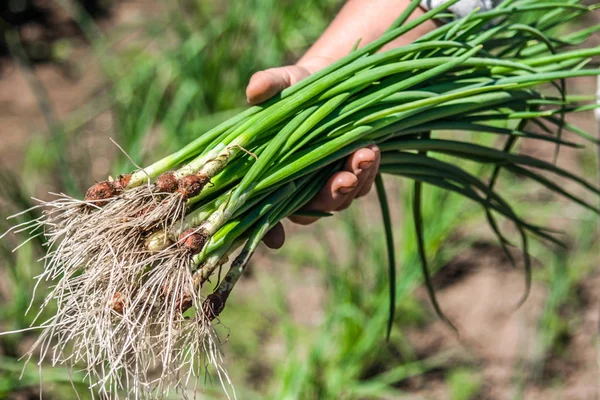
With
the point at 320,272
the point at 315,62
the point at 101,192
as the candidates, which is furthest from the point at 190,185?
the point at 320,272

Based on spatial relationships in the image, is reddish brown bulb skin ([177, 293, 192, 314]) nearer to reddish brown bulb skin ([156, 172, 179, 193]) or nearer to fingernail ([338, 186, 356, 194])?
reddish brown bulb skin ([156, 172, 179, 193])

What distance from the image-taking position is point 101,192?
101 centimetres

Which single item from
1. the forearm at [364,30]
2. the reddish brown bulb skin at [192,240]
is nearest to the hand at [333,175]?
the forearm at [364,30]

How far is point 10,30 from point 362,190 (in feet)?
8.34

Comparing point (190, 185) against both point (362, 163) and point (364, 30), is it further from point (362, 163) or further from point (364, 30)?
point (364, 30)

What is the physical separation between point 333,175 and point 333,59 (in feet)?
1.04

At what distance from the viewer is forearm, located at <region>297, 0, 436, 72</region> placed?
1382 mm

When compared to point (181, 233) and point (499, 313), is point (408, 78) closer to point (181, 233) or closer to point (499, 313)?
point (181, 233)

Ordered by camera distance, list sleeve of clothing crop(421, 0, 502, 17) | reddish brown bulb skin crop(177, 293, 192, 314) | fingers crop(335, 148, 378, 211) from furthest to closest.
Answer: sleeve of clothing crop(421, 0, 502, 17) → fingers crop(335, 148, 378, 211) → reddish brown bulb skin crop(177, 293, 192, 314)

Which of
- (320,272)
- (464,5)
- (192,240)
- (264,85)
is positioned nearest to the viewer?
(192,240)

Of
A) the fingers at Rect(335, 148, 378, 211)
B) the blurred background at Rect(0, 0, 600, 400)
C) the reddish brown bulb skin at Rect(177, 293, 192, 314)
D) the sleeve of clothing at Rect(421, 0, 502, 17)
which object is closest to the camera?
the reddish brown bulb skin at Rect(177, 293, 192, 314)

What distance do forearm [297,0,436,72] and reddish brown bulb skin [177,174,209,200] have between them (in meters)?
0.47

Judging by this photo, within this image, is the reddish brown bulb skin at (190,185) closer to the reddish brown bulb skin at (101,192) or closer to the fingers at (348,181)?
the reddish brown bulb skin at (101,192)

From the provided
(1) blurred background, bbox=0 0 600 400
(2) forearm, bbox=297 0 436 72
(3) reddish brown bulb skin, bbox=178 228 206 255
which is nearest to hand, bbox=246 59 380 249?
(2) forearm, bbox=297 0 436 72
